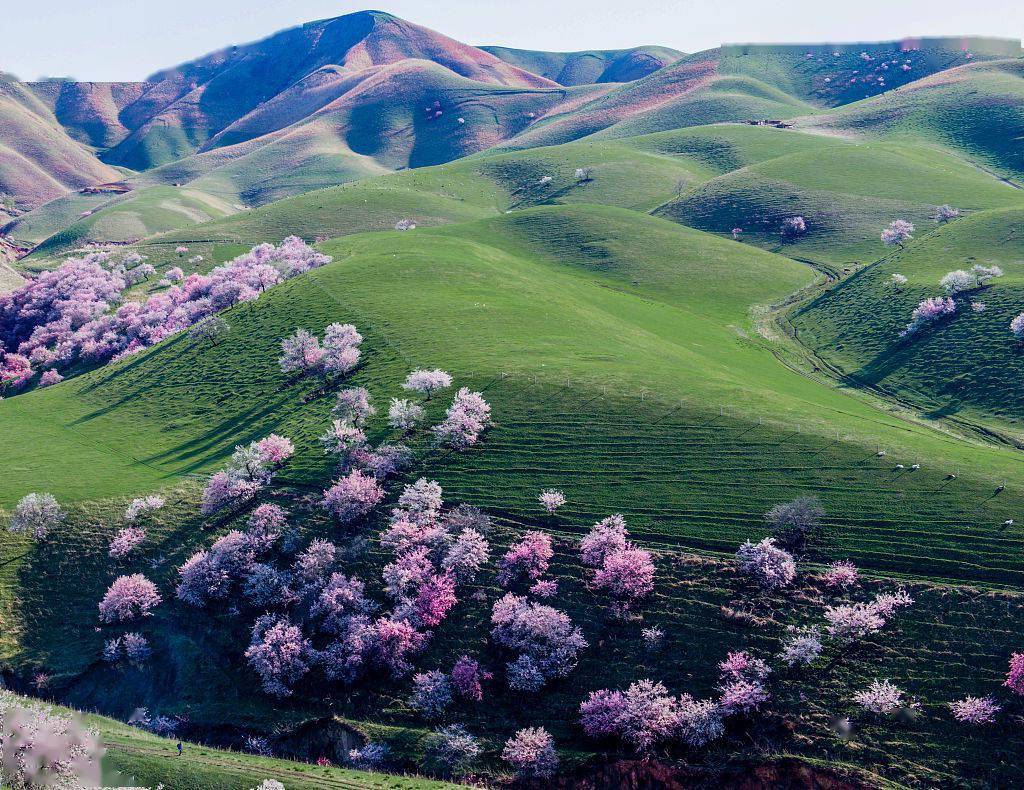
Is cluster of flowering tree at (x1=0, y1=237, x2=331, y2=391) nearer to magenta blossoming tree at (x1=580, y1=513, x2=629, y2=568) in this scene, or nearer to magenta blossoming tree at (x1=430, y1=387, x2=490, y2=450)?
magenta blossoming tree at (x1=430, y1=387, x2=490, y2=450)

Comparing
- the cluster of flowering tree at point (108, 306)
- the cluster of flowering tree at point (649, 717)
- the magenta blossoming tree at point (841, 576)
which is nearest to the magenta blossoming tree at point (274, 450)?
the cluster of flowering tree at point (649, 717)

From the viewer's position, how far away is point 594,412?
6738 cm

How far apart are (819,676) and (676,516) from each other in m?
16.0

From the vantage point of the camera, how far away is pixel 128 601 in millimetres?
57125

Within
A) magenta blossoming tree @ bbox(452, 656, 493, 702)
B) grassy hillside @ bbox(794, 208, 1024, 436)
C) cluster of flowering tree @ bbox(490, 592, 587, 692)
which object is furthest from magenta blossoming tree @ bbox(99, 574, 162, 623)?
grassy hillside @ bbox(794, 208, 1024, 436)

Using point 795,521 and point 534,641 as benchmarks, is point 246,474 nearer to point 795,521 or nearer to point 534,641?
point 534,641

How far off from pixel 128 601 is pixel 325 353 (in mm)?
39000

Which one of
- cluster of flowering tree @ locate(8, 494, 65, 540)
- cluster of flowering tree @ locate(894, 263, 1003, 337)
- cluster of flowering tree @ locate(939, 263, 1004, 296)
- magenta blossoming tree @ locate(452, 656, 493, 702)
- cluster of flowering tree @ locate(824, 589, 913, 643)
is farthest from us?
cluster of flowering tree @ locate(939, 263, 1004, 296)

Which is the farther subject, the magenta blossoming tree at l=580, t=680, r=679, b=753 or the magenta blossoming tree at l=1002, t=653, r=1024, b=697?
the magenta blossoming tree at l=580, t=680, r=679, b=753

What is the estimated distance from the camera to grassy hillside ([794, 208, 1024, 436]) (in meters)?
82.2

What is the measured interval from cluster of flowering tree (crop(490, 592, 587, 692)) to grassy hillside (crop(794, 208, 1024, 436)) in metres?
60.9

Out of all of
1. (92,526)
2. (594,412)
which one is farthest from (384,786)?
(92,526)

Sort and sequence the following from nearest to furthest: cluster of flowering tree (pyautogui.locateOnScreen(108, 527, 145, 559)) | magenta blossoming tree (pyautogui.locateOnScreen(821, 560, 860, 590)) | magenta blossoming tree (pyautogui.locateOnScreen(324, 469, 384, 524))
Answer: magenta blossoming tree (pyautogui.locateOnScreen(821, 560, 860, 590))
magenta blossoming tree (pyautogui.locateOnScreen(324, 469, 384, 524))
cluster of flowering tree (pyautogui.locateOnScreen(108, 527, 145, 559))

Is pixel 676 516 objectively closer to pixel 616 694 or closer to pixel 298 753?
pixel 616 694
